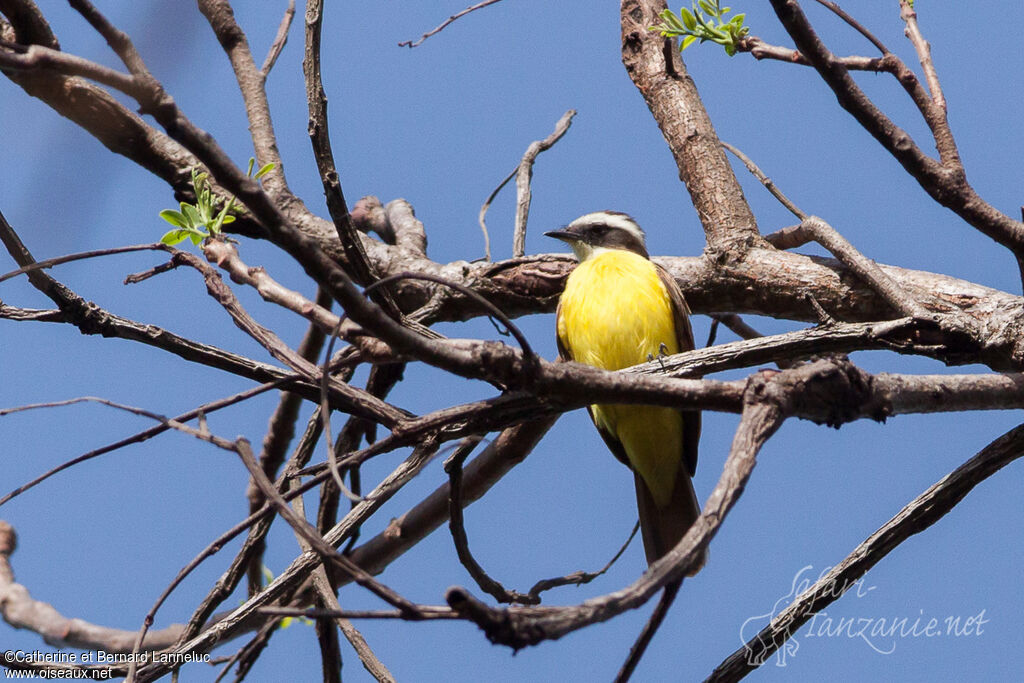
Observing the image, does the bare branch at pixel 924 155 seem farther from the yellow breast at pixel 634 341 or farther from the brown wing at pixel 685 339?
the yellow breast at pixel 634 341

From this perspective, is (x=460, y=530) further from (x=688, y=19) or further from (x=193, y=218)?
(x=688, y=19)

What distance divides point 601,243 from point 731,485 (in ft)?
14.7

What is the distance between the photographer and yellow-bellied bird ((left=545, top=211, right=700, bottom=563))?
5.15 m

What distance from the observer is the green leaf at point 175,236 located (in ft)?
10.6

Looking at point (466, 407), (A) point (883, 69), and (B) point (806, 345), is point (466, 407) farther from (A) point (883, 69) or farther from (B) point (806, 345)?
(A) point (883, 69)

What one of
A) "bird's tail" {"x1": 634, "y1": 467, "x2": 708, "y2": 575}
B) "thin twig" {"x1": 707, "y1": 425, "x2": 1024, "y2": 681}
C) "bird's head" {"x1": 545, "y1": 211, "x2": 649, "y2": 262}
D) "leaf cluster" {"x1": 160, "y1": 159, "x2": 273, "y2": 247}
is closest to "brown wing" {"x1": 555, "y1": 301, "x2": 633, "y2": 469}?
"bird's tail" {"x1": 634, "y1": 467, "x2": 708, "y2": 575}

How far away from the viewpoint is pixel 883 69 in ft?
11.7

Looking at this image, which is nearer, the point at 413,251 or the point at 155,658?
the point at 155,658

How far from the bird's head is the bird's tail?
6.05 feet

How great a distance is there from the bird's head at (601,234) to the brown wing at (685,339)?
145 cm

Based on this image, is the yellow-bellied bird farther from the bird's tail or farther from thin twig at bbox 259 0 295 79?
thin twig at bbox 259 0 295 79

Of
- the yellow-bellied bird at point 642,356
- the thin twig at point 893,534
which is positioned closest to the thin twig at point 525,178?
the yellow-bellied bird at point 642,356

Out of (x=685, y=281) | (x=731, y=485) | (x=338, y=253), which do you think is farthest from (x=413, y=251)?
(x=731, y=485)

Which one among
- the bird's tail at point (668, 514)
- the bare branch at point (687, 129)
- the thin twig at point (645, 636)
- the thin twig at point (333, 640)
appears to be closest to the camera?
the thin twig at point (645, 636)
